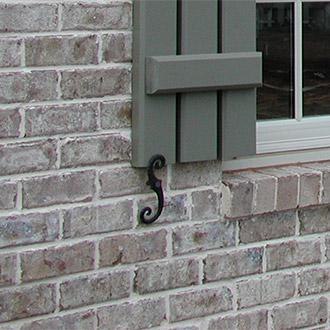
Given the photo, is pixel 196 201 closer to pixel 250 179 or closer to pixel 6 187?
pixel 250 179

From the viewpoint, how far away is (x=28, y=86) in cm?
267

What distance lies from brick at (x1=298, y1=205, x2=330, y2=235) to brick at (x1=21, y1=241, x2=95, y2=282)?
0.89 meters

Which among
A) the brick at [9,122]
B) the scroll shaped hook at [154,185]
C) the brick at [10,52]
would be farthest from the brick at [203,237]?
the brick at [10,52]

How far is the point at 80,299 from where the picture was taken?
2840 mm

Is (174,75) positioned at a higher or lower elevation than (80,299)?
higher

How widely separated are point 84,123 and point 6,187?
1.09 ft

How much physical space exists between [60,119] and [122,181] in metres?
0.31

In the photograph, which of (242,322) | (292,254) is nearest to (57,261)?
(242,322)

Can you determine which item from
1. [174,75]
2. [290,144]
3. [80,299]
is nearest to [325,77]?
[290,144]

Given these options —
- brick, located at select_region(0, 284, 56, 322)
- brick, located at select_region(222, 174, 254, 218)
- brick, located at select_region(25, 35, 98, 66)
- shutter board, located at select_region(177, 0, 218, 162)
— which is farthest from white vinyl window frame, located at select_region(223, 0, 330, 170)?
brick, located at select_region(0, 284, 56, 322)

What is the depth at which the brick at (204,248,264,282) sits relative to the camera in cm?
308

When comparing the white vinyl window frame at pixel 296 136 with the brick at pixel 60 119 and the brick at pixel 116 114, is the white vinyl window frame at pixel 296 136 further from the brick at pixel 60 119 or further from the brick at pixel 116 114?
the brick at pixel 60 119

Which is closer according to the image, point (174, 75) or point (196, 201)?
point (174, 75)

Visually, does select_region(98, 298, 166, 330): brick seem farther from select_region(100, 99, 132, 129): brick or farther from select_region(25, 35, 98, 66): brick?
select_region(25, 35, 98, 66): brick
